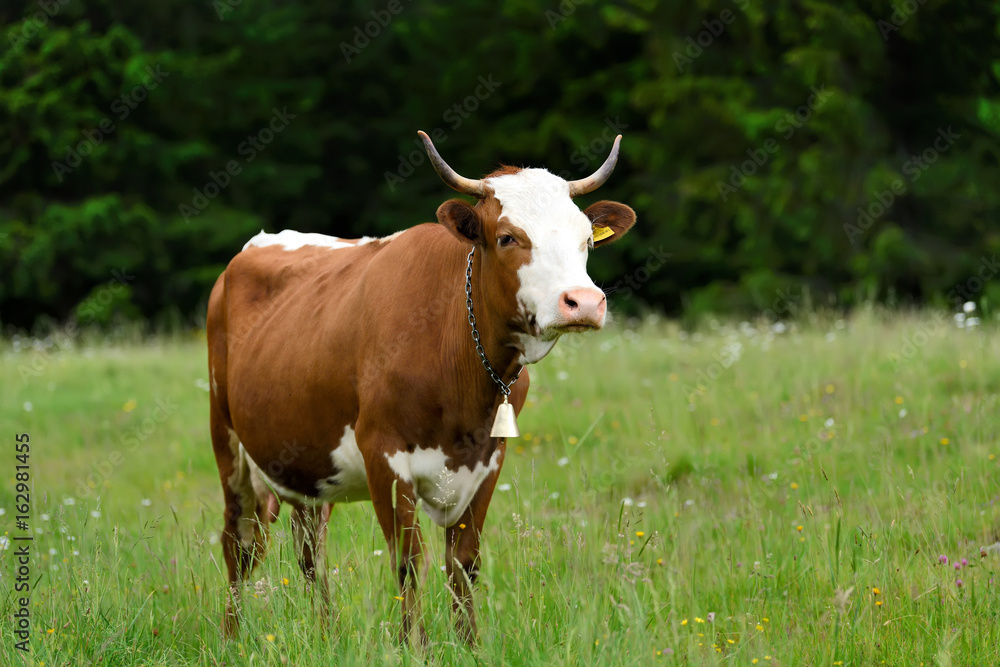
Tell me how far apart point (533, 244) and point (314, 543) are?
6.33 feet

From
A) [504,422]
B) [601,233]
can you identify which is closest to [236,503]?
[504,422]

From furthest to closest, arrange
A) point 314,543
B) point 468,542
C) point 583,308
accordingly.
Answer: point 314,543 < point 468,542 < point 583,308

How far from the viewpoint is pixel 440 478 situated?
3.64 m

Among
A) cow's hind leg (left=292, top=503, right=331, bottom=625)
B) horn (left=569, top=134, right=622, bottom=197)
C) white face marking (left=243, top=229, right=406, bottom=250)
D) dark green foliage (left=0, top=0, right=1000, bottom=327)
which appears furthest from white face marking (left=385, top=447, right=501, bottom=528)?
dark green foliage (left=0, top=0, right=1000, bottom=327)

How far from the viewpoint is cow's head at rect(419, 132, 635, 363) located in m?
3.28

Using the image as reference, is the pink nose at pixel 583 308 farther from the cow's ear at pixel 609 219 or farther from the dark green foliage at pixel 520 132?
the dark green foliage at pixel 520 132

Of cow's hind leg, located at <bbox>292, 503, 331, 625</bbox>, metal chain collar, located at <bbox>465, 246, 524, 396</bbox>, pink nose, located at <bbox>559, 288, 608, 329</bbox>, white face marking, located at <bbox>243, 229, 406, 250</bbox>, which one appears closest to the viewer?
pink nose, located at <bbox>559, 288, 608, 329</bbox>

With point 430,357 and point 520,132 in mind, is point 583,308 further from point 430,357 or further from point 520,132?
point 520,132

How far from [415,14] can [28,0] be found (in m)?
6.77

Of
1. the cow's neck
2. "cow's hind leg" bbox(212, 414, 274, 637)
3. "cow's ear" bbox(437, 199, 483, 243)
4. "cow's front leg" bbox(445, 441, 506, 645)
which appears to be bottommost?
"cow's hind leg" bbox(212, 414, 274, 637)

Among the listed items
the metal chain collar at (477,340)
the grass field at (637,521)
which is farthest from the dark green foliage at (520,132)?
the metal chain collar at (477,340)

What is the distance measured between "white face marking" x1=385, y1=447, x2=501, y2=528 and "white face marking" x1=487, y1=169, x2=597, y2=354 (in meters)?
0.50

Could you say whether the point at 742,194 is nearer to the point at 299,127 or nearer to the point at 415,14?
the point at 415,14

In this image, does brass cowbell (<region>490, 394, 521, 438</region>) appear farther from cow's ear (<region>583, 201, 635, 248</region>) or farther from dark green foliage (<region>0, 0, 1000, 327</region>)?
dark green foliage (<region>0, 0, 1000, 327</region>)
